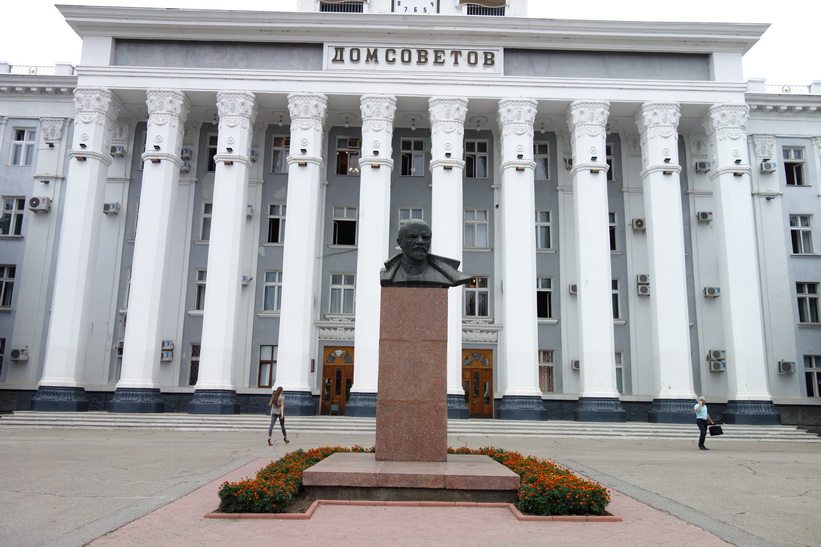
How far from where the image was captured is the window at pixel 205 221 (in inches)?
1158

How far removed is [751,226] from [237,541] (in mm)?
26080

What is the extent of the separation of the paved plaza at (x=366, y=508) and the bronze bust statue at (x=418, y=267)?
11.4 ft

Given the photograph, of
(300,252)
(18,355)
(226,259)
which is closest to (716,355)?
(300,252)

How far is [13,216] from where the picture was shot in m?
29.9

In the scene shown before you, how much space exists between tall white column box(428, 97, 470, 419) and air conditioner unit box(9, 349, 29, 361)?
60.7 feet

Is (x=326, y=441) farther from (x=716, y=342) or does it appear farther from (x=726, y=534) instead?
(x=716, y=342)

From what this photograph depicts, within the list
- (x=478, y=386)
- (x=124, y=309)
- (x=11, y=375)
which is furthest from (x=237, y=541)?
(x=11, y=375)

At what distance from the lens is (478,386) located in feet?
92.9

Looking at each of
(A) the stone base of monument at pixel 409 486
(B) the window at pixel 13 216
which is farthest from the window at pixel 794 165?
(B) the window at pixel 13 216

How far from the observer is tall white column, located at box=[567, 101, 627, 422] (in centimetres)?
2488

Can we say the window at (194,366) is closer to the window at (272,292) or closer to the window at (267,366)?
the window at (267,366)

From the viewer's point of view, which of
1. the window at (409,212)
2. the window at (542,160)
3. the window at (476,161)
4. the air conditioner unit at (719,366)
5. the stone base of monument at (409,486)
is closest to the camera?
the stone base of monument at (409,486)

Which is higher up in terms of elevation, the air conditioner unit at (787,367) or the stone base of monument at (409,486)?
the air conditioner unit at (787,367)

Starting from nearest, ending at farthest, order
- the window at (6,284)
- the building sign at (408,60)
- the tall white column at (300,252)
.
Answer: the tall white column at (300,252)
the building sign at (408,60)
the window at (6,284)
